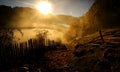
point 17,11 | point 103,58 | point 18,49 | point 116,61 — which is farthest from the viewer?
point 17,11

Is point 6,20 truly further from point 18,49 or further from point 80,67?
point 80,67

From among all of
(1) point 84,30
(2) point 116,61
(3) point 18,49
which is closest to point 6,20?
(1) point 84,30

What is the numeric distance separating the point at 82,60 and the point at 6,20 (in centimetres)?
3778

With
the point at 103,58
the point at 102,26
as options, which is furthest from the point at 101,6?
the point at 103,58

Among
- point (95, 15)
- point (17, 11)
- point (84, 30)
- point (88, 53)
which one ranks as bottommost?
point (88, 53)

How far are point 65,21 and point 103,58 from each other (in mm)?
40332

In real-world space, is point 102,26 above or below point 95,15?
below

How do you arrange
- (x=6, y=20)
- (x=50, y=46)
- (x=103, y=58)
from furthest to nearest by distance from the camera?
1. (x=6, y=20)
2. (x=50, y=46)
3. (x=103, y=58)

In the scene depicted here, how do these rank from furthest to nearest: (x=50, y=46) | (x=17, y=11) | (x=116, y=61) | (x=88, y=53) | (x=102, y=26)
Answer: (x=17, y=11), (x=102, y=26), (x=50, y=46), (x=88, y=53), (x=116, y=61)

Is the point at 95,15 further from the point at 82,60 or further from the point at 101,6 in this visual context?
the point at 82,60

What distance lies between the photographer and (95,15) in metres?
20.7

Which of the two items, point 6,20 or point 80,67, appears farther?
point 6,20

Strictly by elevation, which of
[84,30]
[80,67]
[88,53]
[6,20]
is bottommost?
[80,67]

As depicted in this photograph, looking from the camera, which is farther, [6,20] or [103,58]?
[6,20]
